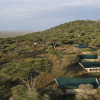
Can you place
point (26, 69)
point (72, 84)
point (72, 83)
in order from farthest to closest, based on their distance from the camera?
1. point (26, 69)
2. point (72, 83)
3. point (72, 84)

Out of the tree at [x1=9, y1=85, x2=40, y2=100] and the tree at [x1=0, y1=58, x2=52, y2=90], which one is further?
the tree at [x1=0, y1=58, x2=52, y2=90]

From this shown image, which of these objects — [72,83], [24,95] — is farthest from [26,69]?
[72,83]

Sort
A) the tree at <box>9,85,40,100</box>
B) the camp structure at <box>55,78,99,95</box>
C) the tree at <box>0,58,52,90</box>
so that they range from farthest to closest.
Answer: the tree at <box>0,58,52,90</box> < the camp structure at <box>55,78,99,95</box> < the tree at <box>9,85,40,100</box>

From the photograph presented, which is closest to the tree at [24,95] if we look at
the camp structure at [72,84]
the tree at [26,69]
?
the tree at [26,69]

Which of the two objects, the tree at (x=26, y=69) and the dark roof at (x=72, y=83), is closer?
the dark roof at (x=72, y=83)

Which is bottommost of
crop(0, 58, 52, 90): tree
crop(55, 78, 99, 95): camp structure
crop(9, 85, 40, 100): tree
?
crop(55, 78, 99, 95): camp structure

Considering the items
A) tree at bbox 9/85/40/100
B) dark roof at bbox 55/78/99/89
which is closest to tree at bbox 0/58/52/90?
tree at bbox 9/85/40/100

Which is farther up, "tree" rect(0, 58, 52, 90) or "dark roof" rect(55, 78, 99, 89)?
"tree" rect(0, 58, 52, 90)

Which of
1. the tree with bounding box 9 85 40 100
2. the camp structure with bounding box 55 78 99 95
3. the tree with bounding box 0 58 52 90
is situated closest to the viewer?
the tree with bounding box 9 85 40 100

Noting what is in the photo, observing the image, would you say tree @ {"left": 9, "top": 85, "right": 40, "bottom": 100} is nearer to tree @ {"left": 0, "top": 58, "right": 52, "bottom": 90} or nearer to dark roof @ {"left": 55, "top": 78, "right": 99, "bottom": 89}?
tree @ {"left": 0, "top": 58, "right": 52, "bottom": 90}

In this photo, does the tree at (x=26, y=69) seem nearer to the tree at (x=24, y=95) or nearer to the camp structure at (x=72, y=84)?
the tree at (x=24, y=95)

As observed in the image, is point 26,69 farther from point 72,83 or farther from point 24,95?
point 72,83

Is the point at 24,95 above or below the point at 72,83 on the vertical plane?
above

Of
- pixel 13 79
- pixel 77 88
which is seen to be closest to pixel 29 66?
pixel 13 79
